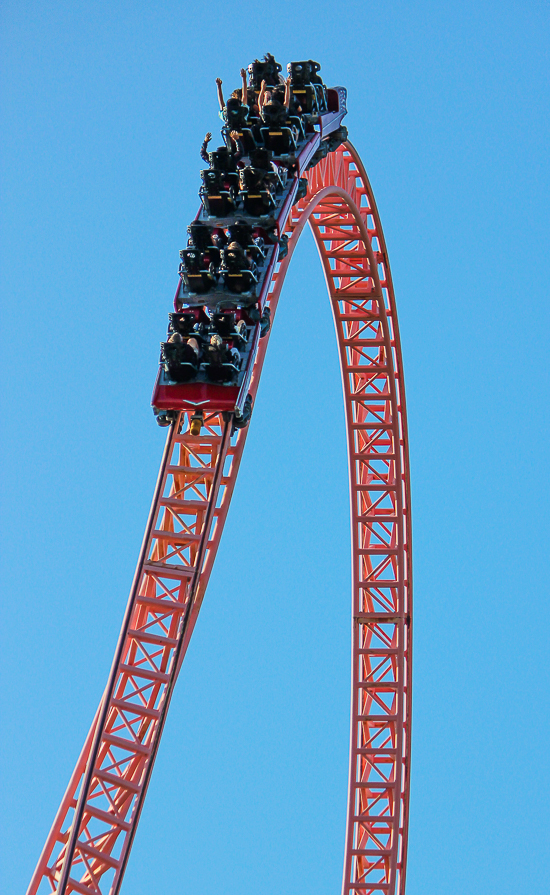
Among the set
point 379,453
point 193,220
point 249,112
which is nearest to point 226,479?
point 193,220

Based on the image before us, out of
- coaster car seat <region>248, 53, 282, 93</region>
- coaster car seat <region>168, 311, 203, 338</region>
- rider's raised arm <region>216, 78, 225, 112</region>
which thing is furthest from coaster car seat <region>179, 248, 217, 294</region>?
coaster car seat <region>248, 53, 282, 93</region>

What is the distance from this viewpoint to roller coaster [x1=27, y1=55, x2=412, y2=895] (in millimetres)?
18453

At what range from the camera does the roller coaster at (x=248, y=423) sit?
18.5 metres

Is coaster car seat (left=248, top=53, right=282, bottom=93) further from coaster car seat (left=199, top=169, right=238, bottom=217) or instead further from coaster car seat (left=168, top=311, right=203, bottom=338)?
coaster car seat (left=168, top=311, right=203, bottom=338)

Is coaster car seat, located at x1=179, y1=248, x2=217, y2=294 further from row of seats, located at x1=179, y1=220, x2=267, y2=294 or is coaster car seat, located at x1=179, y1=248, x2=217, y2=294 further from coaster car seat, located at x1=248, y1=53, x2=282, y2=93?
coaster car seat, located at x1=248, y1=53, x2=282, y2=93

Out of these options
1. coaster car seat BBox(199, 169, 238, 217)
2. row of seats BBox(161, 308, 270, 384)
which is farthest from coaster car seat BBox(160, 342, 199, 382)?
coaster car seat BBox(199, 169, 238, 217)

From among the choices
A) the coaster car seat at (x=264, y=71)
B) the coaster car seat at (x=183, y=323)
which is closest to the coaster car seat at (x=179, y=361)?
the coaster car seat at (x=183, y=323)

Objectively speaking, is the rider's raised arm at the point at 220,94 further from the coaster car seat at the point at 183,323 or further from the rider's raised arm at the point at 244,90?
the coaster car seat at the point at 183,323

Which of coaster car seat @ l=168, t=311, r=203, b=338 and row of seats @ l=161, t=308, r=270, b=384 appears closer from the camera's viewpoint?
row of seats @ l=161, t=308, r=270, b=384

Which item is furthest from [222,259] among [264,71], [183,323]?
[264,71]

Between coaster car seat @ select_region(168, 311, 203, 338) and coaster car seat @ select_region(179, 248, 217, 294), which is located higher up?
coaster car seat @ select_region(179, 248, 217, 294)

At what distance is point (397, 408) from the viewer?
2827 centimetres

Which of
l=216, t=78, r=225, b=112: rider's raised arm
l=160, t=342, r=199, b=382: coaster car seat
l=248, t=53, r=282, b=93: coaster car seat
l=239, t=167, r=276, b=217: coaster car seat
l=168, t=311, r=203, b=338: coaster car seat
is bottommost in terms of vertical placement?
l=160, t=342, r=199, b=382: coaster car seat

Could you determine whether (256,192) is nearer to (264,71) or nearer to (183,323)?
(183,323)
